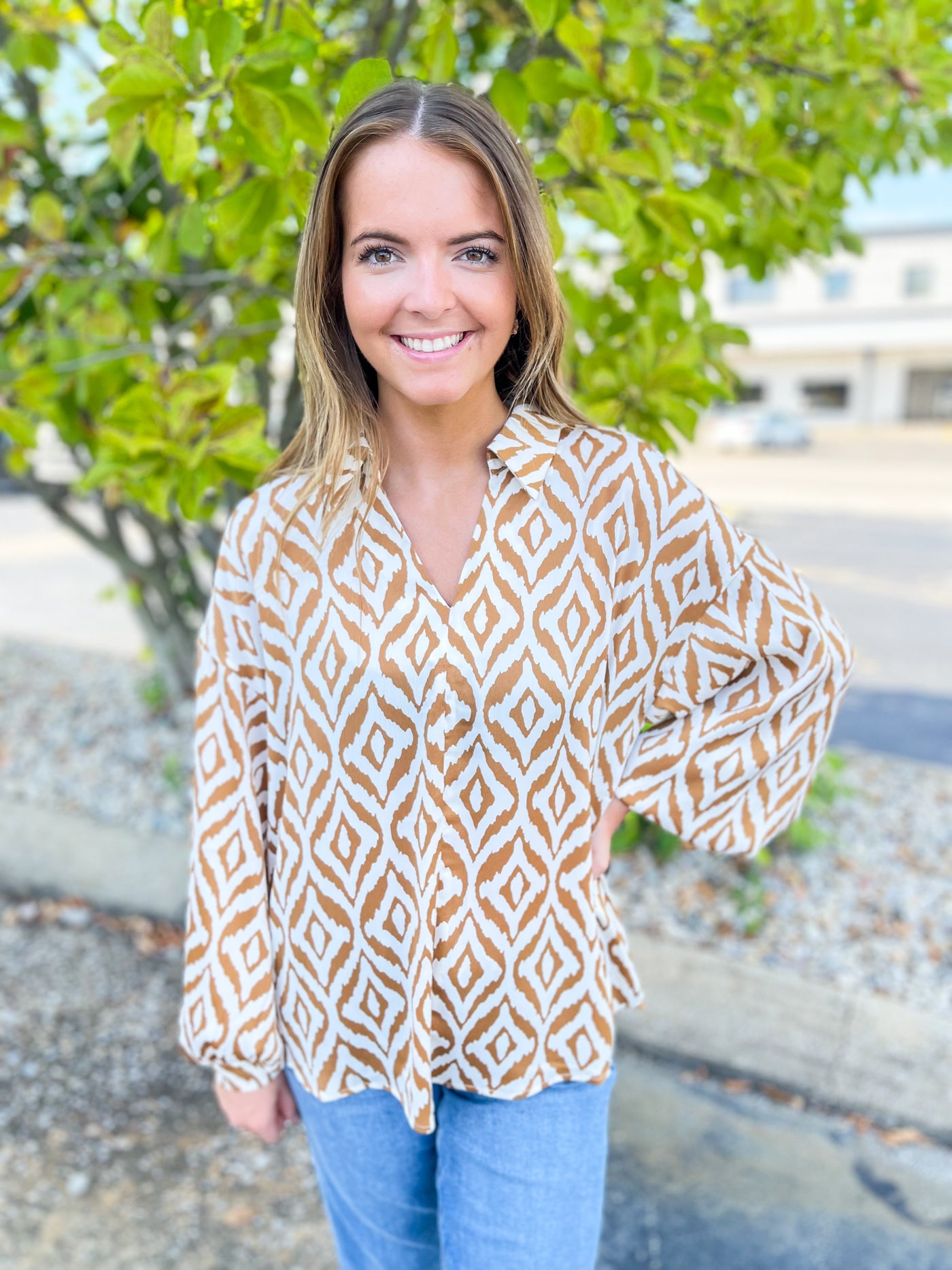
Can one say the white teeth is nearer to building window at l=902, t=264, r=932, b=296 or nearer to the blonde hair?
the blonde hair

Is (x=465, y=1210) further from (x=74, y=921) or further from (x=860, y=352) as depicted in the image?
(x=860, y=352)

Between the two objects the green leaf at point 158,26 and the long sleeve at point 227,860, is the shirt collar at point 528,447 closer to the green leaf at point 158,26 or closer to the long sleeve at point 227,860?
the long sleeve at point 227,860

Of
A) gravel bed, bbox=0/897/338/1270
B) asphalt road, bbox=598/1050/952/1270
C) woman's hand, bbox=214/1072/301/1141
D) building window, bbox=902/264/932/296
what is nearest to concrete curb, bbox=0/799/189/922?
gravel bed, bbox=0/897/338/1270

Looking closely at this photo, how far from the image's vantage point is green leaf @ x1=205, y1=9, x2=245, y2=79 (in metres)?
1.55

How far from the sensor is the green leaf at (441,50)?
5.98 feet

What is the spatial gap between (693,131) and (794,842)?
2248 millimetres

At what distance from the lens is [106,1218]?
2.23 metres

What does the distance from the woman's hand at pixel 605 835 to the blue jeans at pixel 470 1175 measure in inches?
11.1

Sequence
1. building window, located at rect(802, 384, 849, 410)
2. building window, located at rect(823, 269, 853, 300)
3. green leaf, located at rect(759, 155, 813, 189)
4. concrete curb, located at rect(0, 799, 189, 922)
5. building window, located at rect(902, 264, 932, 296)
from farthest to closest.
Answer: building window, located at rect(802, 384, 849, 410) → building window, located at rect(823, 269, 853, 300) → building window, located at rect(902, 264, 932, 296) → concrete curb, located at rect(0, 799, 189, 922) → green leaf, located at rect(759, 155, 813, 189)

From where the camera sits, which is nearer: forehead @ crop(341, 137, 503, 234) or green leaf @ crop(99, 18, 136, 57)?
forehead @ crop(341, 137, 503, 234)

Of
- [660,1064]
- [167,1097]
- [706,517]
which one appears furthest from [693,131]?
[167,1097]

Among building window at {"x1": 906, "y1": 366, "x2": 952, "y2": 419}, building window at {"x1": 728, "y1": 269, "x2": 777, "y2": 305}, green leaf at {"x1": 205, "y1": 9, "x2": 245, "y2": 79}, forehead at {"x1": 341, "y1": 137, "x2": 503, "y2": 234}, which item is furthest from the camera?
building window at {"x1": 728, "y1": 269, "x2": 777, "y2": 305}

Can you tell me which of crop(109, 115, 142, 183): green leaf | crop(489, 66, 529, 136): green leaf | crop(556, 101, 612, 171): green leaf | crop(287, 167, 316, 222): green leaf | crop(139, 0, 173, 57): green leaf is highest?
crop(489, 66, 529, 136): green leaf

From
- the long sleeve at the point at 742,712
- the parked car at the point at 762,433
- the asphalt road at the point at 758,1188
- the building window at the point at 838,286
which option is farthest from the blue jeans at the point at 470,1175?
the building window at the point at 838,286
